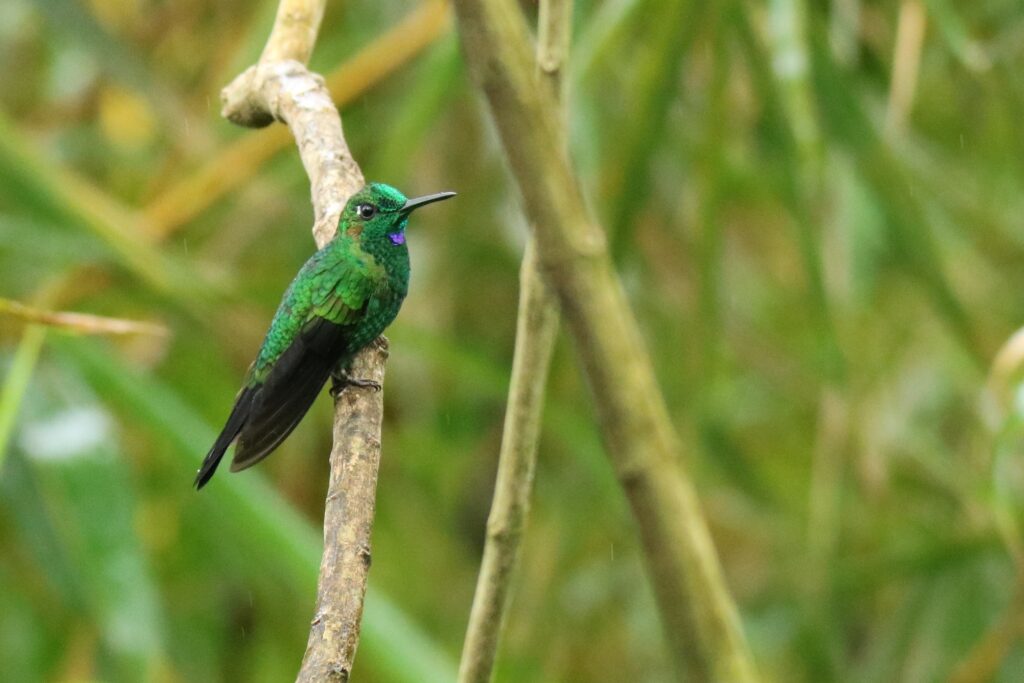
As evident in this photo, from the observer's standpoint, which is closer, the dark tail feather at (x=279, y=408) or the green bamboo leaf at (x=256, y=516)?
the dark tail feather at (x=279, y=408)

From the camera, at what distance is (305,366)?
1.45 metres

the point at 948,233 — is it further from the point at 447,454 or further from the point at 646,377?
the point at 646,377

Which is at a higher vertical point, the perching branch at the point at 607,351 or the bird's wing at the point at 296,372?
the bird's wing at the point at 296,372

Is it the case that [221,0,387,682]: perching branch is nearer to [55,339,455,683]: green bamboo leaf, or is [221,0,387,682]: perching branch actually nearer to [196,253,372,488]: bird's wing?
[196,253,372,488]: bird's wing

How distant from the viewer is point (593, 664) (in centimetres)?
425

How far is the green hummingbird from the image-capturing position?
136cm

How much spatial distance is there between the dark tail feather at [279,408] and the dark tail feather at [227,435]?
0.03 meters

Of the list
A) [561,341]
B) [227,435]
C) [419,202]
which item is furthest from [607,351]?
[561,341]

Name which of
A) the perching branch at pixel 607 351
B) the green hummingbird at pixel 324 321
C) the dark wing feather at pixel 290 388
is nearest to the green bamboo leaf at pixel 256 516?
the green hummingbird at pixel 324 321

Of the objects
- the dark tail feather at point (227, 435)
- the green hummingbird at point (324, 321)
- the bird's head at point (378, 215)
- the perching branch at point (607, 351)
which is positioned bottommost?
the perching branch at point (607, 351)

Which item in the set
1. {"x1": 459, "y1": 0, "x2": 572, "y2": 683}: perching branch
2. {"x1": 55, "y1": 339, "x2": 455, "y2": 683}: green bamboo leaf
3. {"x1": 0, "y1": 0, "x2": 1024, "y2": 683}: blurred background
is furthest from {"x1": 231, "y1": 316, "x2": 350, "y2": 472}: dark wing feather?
{"x1": 55, "y1": 339, "x2": 455, "y2": 683}: green bamboo leaf

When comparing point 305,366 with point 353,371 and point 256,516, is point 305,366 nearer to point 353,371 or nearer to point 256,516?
point 353,371

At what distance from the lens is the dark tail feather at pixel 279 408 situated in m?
1.31

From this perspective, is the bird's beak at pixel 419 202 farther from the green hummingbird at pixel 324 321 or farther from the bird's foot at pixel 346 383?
the bird's foot at pixel 346 383
